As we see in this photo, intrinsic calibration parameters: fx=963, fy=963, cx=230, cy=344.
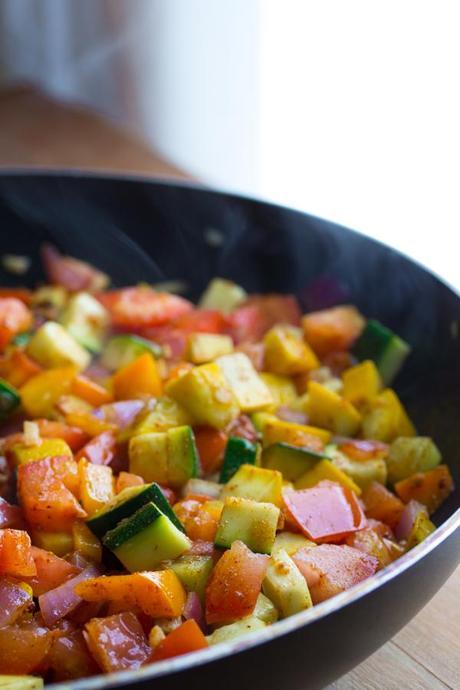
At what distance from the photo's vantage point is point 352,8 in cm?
240

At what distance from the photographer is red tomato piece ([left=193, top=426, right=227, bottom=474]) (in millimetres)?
1613

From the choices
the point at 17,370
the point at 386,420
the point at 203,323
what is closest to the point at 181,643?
the point at 386,420

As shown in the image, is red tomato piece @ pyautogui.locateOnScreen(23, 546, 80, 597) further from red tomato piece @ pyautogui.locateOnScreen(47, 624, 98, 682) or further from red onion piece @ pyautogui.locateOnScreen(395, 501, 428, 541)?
red onion piece @ pyautogui.locateOnScreen(395, 501, 428, 541)

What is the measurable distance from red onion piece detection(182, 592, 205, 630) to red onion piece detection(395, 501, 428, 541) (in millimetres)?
398

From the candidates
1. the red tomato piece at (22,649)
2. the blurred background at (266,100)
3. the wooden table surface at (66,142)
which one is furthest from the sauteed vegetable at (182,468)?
the blurred background at (266,100)

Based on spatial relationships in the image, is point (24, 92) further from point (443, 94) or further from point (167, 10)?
point (443, 94)

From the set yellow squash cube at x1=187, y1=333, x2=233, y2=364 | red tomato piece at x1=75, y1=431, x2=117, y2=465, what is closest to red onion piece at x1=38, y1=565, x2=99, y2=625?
red tomato piece at x1=75, y1=431, x2=117, y2=465

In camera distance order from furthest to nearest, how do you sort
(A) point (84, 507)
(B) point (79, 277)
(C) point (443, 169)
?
(C) point (443, 169), (B) point (79, 277), (A) point (84, 507)

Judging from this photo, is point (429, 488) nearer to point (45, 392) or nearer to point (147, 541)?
point (147, 541)

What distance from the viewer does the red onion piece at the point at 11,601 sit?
1259 millimetres

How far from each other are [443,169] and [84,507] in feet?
4.32

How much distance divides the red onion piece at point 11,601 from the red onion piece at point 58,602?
22 millimetres

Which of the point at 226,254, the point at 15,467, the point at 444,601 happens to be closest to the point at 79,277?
the point at 226,254

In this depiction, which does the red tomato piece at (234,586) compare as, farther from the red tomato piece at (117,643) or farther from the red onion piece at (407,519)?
the red onion piece at (407,519)
